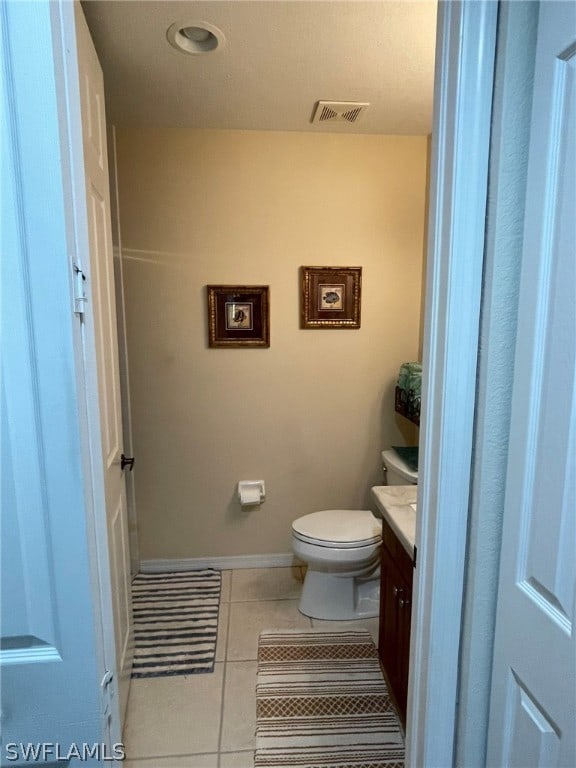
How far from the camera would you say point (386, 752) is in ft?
4.99

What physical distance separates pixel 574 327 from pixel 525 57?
0.49 metres

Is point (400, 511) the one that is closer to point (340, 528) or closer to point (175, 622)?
point (340, 528)

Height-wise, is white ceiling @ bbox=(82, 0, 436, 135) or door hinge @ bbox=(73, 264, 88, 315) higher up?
white ceiling @ bbox=(82, 0, 436, 135)

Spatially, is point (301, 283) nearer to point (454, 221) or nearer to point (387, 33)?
point (387, 33)

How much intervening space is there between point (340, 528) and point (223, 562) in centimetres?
88

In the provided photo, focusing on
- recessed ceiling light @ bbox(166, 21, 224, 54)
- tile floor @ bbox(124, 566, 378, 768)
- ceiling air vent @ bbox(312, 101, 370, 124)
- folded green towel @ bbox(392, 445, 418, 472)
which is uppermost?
ceiling air vent @ bbox(312, 101, 370, 124)

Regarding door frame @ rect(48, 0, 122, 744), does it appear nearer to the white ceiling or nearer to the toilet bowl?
the white ceiling

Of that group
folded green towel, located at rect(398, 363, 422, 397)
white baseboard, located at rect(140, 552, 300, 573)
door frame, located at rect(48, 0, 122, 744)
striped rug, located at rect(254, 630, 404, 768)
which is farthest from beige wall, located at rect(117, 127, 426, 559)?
door frame, located at rect(48, 0, 122, 744)

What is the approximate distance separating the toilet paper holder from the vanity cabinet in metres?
0.94

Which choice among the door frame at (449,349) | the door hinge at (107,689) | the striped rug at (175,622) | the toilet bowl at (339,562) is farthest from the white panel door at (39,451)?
the toilet bowl at (339,562)

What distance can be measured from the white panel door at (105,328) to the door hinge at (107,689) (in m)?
0.48

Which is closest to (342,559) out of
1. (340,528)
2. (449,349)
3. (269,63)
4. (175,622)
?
(340,528)

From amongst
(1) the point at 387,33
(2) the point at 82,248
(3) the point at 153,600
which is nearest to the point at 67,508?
(2) the point at 82,248

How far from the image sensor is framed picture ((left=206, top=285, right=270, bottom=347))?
2.39m
